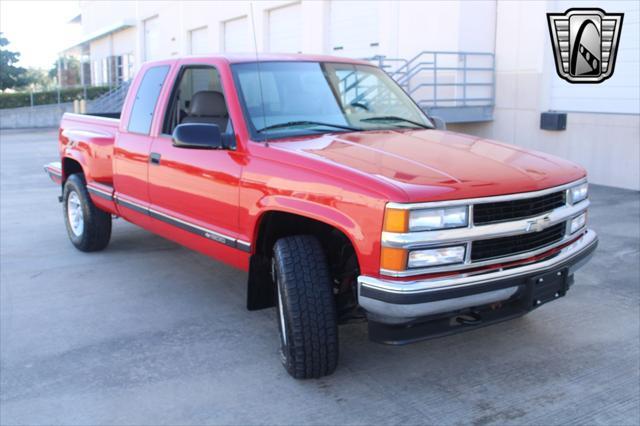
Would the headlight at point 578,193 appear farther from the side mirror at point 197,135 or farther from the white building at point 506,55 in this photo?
the white building at point 506,55

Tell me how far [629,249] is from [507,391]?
3842 millimetres

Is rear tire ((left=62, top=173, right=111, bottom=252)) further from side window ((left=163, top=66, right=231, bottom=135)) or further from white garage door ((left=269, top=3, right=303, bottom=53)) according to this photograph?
white garage door ((left=269, top=3, right=303, bottom=53))

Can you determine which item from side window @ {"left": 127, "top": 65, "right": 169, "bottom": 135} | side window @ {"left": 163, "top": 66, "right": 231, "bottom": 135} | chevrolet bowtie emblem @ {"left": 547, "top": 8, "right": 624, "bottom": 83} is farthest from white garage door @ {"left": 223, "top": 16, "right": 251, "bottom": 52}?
side window @ {"left": 163, "top": 66, "right": 231, "bottom": 135}

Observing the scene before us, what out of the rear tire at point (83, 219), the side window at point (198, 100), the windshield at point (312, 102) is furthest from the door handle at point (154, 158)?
the rear tire at point (83, 219)

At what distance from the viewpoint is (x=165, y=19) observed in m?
29.2

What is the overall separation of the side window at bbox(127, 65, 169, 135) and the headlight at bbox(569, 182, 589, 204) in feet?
10.8

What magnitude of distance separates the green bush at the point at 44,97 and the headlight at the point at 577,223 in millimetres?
29070

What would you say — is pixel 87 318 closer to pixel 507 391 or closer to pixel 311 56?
pixel 311 56

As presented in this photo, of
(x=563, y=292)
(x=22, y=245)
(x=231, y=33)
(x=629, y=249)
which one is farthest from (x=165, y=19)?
(x=563, y=292)

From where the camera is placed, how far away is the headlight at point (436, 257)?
3.43 metres

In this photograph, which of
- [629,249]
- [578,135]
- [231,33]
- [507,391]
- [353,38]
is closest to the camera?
[507,391]

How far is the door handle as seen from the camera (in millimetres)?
5305

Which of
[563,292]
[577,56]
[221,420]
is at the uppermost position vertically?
[577,56]

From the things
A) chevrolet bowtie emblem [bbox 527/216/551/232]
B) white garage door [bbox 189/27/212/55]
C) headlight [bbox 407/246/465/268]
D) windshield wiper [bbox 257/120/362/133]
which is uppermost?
white garage door [bbox 189/27/212/55]
